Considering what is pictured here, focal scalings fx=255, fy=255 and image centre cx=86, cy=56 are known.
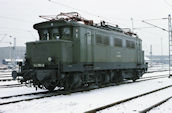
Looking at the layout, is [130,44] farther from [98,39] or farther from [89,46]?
[89,46]

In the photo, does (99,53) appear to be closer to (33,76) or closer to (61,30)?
(61,30)

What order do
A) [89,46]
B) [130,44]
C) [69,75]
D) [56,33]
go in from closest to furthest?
[69,75]
[56,33]
[89,46]
[130,44]

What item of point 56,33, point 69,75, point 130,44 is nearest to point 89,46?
point 56,33

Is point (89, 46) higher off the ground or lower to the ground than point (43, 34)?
lower

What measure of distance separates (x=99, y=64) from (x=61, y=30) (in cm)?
309

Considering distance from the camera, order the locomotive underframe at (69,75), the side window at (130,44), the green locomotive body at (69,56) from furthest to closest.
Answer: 1. the side window at (130,44)
2. the green locomotive body at (69,56)
3. the locomotive underframe at (69,75)

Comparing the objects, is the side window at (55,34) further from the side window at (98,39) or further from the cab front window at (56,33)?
the side window at (98,39)

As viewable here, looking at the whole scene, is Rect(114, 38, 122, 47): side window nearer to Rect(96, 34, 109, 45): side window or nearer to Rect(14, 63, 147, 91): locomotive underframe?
Rect(96, 34, 109, 45): side window

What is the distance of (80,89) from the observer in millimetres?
14109

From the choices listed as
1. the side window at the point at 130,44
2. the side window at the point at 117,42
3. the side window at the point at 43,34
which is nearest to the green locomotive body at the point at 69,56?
the side window at the point at 43,34

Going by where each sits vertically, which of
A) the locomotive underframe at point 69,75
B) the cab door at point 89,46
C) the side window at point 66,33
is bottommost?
the locomotive underframe at point 69,75

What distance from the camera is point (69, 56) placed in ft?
41.8

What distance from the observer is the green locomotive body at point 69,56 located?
40.2 feet

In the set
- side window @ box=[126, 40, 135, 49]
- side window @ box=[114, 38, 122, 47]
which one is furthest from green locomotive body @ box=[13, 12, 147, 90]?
side window @ box=[126, 40, 135, 49]
